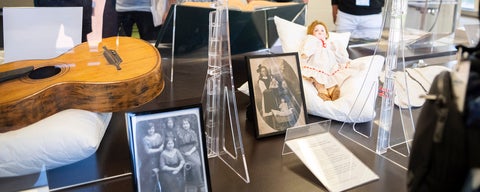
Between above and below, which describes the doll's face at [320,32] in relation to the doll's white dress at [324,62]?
above

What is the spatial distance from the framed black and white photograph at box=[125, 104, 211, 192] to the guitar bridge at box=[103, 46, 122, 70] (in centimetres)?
39

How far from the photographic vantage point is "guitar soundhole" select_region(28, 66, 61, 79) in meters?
0.93

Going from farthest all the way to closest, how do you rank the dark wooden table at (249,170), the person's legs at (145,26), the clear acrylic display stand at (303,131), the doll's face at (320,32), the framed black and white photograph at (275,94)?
the person's legs at (145,26) < the doll's face at (320,32) < the framed black and white photograph at (275,94) < the clear acrylic display stand at (303,131) < the dark wooden table at (249,170)

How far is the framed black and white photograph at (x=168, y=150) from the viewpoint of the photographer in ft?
2.15

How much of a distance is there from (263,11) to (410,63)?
0.66 m

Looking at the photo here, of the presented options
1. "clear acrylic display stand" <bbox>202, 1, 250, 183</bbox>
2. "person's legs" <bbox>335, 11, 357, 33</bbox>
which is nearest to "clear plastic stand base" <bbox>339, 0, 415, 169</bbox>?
"clear acrylic display stand" <bbox>202, 1, 250, 183</bbox>

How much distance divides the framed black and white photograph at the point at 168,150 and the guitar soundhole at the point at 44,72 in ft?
1.40

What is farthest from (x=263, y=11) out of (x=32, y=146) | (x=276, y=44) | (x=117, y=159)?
(x=32, y=146)

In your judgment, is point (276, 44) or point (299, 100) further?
point (276, 44)

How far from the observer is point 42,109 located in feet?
2.78

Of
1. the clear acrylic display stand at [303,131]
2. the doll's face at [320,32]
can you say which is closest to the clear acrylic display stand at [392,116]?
the clear acrylic display stand at [303,131]

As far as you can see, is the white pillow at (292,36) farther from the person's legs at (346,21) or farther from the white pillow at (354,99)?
the person's legs at (346,21)

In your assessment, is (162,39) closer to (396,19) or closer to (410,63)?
(396,19)

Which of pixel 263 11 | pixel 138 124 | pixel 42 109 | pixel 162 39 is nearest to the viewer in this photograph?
pixel 138 124
